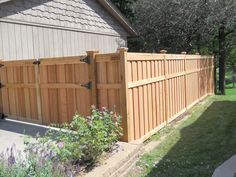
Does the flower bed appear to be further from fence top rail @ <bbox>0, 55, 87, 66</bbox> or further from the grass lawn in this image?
fence top rail @ <bbox>0, 55, 87, 66</bbox>

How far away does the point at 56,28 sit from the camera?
10.2 meters

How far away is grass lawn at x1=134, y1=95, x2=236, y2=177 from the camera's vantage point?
185 inches

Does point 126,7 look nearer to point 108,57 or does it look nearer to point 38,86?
point 38,86

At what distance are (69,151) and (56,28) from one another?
679cm

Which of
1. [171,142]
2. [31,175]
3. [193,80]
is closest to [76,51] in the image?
[193,80]

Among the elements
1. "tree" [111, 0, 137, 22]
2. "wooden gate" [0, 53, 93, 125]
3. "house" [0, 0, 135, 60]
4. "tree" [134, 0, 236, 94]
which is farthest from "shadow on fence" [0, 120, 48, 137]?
"tree" [111, 0, 137, 22]

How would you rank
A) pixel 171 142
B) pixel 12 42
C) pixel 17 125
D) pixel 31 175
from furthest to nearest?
pixel 12 42, pixel 17 125, pixel 171 142, pixel 31 175

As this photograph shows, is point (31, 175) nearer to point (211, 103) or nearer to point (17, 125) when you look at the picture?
point (17, 125)

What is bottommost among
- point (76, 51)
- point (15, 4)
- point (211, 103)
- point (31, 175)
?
point (211, 103)

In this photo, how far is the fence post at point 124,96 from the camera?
545 centimetres

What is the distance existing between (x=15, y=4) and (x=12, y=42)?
1.08 m

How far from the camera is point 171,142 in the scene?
20.6ft

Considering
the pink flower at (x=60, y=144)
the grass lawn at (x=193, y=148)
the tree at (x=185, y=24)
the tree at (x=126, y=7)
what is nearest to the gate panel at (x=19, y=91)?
the grass lawn at (x=193, y=148)

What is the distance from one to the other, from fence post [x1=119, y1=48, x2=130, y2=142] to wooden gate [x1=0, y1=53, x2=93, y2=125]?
67cm
